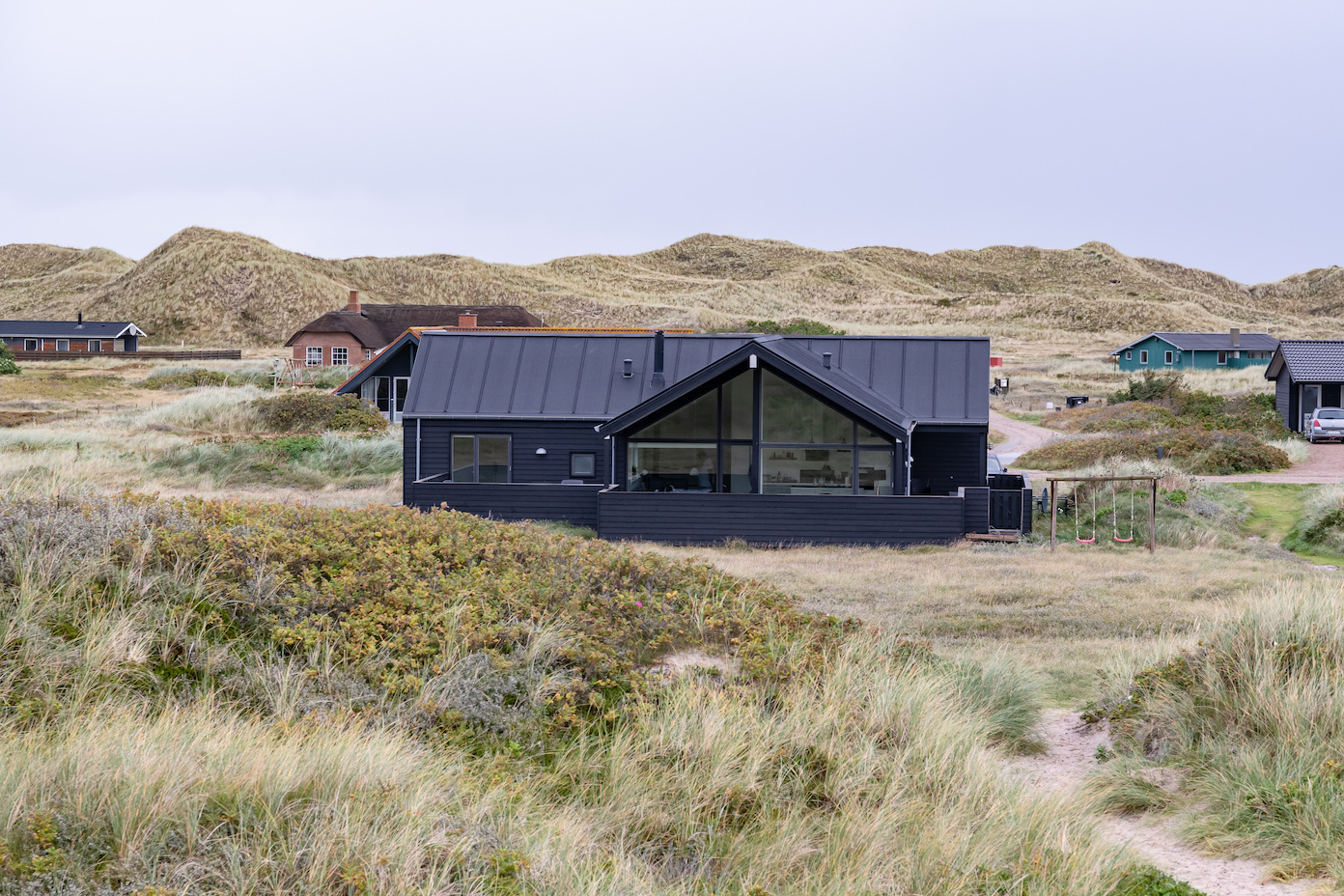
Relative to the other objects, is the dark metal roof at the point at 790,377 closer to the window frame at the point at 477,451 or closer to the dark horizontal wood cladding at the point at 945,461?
the dark horizontal wood cladding at the point at 945,461

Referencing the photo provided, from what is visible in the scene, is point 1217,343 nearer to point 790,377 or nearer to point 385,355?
point 385,355

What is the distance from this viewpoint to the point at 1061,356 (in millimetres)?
81750

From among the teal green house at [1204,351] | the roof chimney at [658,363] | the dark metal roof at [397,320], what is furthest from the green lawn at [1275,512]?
the teal green house at [1204,351]

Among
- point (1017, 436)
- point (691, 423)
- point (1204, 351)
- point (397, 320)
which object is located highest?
point (397, 320)

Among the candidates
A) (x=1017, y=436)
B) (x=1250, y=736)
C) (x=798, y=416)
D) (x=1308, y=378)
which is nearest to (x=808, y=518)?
(x=798, y=416)

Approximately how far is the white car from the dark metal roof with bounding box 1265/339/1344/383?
1.72m

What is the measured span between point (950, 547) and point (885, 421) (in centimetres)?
239

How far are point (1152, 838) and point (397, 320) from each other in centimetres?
6589

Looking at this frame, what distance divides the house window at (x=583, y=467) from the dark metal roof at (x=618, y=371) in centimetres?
90

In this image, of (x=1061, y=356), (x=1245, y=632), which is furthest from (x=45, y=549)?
(x=1061, y=356)

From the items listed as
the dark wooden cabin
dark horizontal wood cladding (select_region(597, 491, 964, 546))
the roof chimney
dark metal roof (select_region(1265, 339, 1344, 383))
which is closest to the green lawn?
the dark wooden cabin

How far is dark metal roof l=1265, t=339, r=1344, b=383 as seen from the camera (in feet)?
123

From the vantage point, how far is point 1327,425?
3562cm

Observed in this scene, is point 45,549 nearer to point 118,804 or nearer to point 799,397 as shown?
point 118,804
